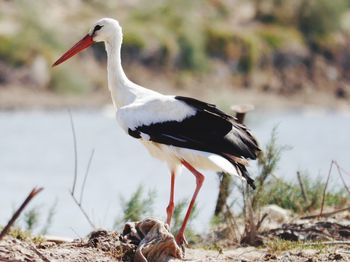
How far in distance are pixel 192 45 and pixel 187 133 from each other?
32586mm

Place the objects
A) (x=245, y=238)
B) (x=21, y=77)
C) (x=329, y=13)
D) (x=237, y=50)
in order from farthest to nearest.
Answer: (x=329, y=13)
(x=237, y=50)
(x=21, y=77)
(x=245, y=238)

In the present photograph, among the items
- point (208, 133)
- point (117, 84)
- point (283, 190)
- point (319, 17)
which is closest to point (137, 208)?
point (117, 84)

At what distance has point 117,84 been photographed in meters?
9.20

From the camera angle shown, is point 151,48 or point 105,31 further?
point 151,48

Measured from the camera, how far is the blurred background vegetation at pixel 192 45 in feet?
121

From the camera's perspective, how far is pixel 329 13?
4666 centimetres

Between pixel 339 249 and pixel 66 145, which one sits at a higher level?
pixel 66 145

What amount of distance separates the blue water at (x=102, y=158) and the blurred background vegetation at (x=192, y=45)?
279 centimetres

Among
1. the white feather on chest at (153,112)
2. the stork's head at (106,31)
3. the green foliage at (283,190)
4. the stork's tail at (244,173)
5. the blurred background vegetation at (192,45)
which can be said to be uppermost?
the blurred background vegetation at (192,45)

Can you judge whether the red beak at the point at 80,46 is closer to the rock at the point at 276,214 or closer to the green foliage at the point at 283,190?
the green foliage at the point at 283,190

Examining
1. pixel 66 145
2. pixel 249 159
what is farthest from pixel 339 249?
pixel 66 145

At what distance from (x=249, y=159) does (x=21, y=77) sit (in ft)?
91.2

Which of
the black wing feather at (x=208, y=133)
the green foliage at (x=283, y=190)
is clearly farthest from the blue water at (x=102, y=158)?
the black wing feather at (x=208, y=133)

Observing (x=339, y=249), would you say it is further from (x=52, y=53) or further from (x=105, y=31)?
(x=52, y=53)
